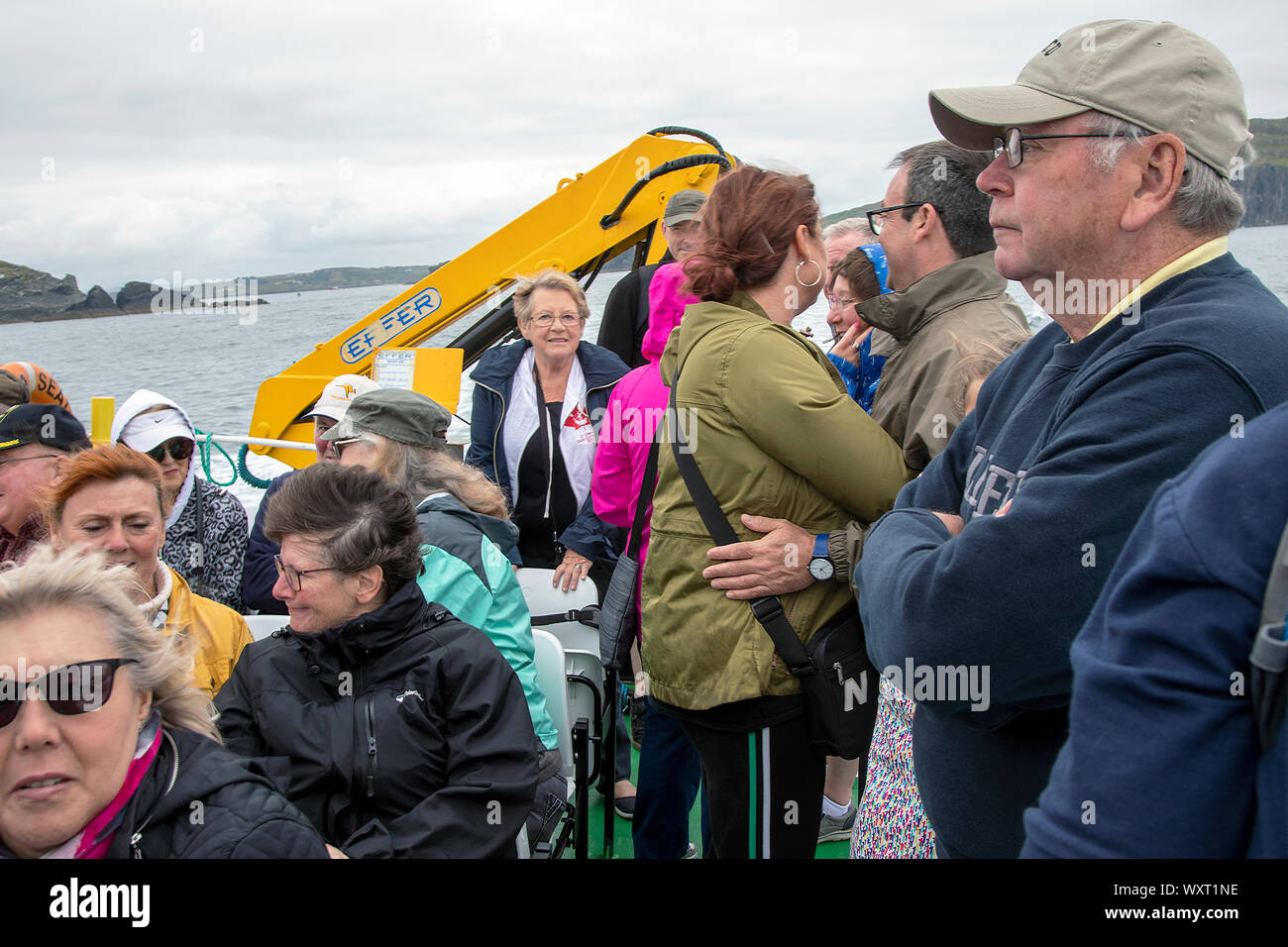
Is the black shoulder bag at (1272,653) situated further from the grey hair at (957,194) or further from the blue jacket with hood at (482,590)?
the blue jacket with hood at (482,590)

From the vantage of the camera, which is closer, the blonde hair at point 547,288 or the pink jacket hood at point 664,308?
the pink jacket hood at point 664,308

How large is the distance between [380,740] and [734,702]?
0.90 meters

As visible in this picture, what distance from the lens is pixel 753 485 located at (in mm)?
2141

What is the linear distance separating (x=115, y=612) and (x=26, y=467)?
1.93 m

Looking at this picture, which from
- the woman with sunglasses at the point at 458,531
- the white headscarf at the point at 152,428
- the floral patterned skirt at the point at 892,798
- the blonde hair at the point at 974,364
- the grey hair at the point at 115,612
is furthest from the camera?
the white headscarf at the point at 152,428

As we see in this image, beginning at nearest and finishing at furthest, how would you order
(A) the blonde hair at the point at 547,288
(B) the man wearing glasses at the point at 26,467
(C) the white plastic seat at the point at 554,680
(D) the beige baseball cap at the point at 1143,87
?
(D) the beige baseball cap at the point at 1143,87
(C) the white plastic seat at the point at 554,680
(B) the man wearing glasses at the point at 26,467
(A) the blonde hair at the point at 547,288

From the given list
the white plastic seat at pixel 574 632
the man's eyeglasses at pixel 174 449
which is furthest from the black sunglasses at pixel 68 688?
the man's eyeglasses at pixel 174 449

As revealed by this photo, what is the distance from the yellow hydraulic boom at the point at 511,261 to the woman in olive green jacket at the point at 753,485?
4075 millimetres

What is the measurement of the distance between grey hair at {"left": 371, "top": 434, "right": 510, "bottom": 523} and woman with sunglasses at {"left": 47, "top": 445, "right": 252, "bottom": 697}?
741mm

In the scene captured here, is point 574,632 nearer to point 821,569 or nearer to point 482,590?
point 482,590

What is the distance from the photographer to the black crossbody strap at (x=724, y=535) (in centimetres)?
212

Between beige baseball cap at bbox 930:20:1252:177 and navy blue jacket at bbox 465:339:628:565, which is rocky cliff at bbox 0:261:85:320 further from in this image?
beige baseball cap at bbox 930:20:1252:177

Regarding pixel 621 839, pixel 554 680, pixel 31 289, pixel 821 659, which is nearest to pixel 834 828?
pixel 621 839
